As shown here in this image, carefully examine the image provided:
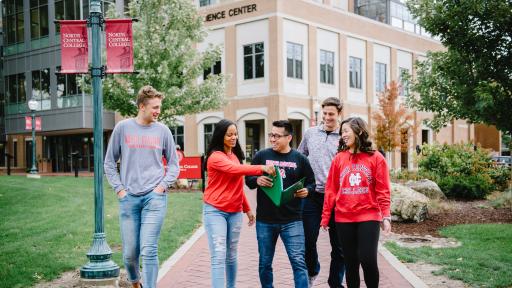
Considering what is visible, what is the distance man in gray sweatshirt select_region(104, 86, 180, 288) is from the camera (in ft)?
17.4

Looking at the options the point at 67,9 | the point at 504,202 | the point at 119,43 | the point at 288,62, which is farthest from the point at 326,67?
the point at 119,43

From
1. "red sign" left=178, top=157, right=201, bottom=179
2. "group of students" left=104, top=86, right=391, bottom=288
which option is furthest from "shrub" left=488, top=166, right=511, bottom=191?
"group of students" left=104, top=86, right=391, bottom=288

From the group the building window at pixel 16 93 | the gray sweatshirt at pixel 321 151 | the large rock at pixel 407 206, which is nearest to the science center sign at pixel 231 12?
the building window at pixel 16 93

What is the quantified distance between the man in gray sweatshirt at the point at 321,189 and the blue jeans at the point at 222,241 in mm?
772

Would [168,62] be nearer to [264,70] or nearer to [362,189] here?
[264,70]

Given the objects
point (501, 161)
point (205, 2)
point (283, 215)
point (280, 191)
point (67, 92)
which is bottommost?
point (501, 161)

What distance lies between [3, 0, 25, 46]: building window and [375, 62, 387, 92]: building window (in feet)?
76.5

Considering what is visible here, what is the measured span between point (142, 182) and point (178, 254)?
3037 mm

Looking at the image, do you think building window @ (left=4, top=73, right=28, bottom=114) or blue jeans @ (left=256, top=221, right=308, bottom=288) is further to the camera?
building window @ (left=4, top=73, right=28, bottom=114)

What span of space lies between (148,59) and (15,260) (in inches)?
486

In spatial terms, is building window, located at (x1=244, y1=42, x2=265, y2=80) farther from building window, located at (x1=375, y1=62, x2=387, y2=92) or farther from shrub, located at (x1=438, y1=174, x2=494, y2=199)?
shrub, located at (x1=438, y1=174, x2=494, y2=199)

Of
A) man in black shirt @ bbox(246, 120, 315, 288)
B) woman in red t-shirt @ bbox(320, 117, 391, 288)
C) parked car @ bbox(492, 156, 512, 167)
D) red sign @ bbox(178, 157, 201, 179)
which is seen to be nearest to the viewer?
woman in red t-shirt @ bbox(320, 117, 391, 288)

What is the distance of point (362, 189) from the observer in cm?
498

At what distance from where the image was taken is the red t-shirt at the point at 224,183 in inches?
201
